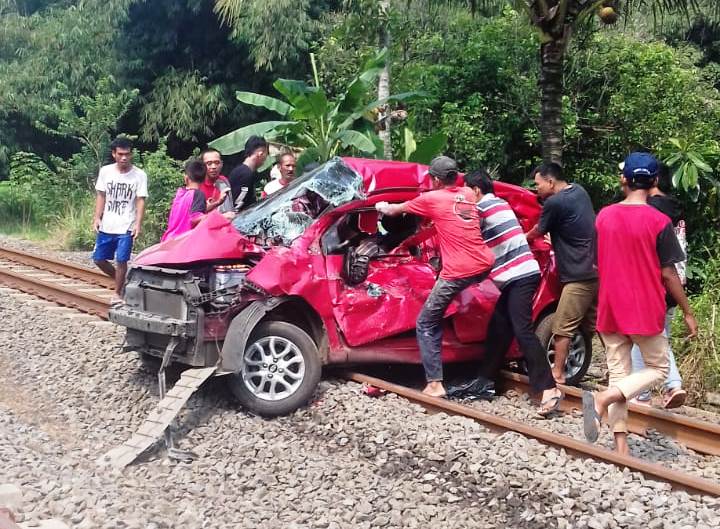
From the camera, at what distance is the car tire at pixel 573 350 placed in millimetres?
8234

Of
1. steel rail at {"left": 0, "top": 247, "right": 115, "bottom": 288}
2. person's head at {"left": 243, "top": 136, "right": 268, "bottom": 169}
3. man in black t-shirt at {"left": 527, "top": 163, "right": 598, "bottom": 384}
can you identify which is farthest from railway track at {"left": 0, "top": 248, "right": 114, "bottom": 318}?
man in black t-shirt at {"left": 527, "top": 163, "right": 598, "bottom": 384}

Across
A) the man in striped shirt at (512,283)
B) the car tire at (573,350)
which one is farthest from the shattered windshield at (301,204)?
the car tire at (573,350)

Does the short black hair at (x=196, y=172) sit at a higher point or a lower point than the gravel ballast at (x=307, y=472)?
higher

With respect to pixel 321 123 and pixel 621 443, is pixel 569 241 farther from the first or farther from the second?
pixel 321 123

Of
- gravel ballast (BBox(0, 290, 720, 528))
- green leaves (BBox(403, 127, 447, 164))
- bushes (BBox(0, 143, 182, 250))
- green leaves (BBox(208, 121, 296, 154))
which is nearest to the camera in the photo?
gravel ballast (BBox(0, 290, 720, 528))

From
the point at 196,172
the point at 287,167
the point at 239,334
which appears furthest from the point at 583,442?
the point at 196,172

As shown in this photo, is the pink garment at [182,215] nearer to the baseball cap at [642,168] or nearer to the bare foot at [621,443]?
the baseball cap at [642,168]

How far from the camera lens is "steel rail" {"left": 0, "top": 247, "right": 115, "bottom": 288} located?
12406 mm

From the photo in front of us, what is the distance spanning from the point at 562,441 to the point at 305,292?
2.33 meters

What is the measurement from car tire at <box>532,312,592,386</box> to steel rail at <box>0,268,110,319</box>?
5.09 meters

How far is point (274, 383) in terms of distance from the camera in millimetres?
6965

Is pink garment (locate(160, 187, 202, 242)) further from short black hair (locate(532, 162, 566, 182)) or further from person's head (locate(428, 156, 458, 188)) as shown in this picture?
short black hair (locate(532, 162, 566, 182))

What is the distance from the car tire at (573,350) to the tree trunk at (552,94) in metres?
2.70

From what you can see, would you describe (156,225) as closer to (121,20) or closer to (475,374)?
(121,20)
